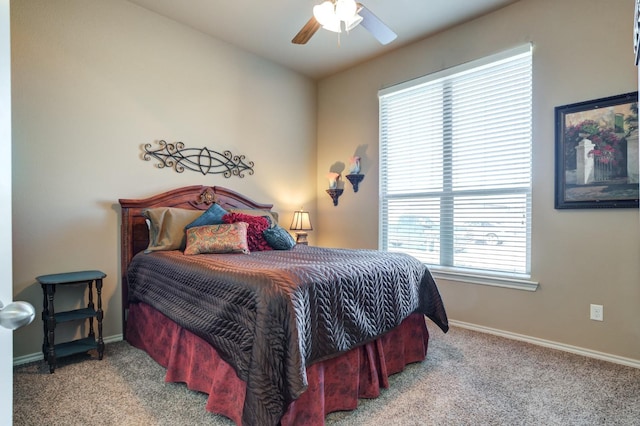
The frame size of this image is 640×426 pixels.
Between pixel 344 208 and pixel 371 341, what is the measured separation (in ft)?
7.98

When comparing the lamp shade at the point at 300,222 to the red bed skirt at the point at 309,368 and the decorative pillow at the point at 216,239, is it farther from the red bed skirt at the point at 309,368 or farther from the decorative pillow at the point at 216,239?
the red bed skirt at the point at 309,368

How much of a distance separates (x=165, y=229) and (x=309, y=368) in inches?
70.6

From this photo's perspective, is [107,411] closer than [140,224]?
Yes

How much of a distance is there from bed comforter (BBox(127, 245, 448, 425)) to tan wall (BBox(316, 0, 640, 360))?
0.93 meters

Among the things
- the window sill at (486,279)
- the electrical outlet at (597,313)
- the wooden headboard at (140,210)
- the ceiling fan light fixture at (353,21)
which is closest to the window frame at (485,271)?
the window sill at (486,279)

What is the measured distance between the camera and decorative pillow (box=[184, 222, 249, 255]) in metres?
2.55

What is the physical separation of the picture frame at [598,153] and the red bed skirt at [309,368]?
160 centimetres

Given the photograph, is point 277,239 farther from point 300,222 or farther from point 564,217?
point 564,217

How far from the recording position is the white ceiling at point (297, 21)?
2912 mm

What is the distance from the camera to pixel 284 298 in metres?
1.48

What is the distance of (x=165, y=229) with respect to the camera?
274 cm

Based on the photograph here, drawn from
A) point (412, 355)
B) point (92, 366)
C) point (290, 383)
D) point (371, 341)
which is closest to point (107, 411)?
point (92, 366)

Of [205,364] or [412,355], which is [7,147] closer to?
[205,364]

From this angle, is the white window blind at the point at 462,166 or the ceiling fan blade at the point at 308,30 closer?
the ceiling fan blade at the point at 308,30
